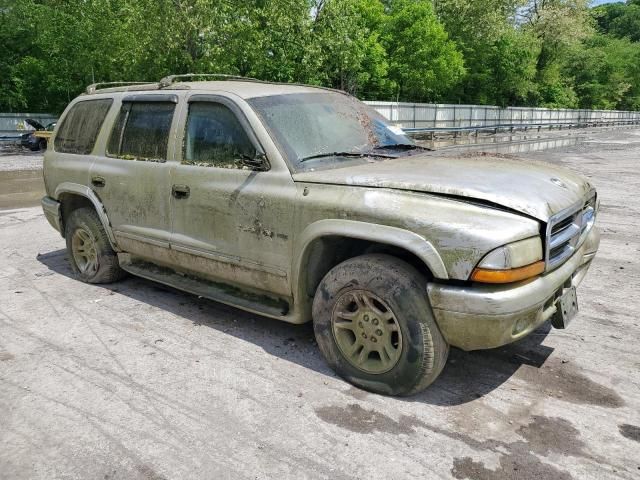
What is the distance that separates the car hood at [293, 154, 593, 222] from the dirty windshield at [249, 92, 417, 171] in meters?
0.19

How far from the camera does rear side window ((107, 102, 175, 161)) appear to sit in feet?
15.0

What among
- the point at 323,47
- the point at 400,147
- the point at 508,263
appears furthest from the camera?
the point at 323,47

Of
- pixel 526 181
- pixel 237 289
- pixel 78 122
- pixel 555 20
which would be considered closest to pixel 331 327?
pixel 237 289

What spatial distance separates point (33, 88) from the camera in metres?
33.6

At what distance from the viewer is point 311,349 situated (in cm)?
405

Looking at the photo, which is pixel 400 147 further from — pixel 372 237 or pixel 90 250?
pixel 90 250

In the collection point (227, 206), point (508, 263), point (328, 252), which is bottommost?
point (328, 252)

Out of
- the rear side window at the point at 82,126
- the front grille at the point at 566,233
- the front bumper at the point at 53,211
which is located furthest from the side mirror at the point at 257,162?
the front bumper at the point at 53,211

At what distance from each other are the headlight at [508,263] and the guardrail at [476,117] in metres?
17.7

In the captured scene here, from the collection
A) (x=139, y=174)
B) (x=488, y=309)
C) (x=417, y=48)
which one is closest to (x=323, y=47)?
(x=417, y=48)

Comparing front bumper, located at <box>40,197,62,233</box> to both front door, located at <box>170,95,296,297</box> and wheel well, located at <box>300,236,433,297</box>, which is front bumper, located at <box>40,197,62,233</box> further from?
wheel well, located at <box>300,236,433,297</box>

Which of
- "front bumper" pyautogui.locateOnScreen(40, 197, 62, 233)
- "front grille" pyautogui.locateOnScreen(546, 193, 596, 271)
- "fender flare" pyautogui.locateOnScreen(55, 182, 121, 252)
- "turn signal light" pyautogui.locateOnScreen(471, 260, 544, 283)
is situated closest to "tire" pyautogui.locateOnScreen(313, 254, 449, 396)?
"turn signal light" pyautogui.locateOnScreen(471, 260, 544, 283)

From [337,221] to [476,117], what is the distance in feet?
132

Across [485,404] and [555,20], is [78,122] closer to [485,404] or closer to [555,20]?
[485,404]
